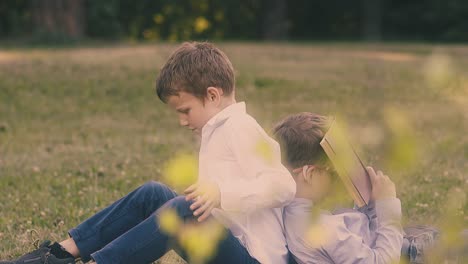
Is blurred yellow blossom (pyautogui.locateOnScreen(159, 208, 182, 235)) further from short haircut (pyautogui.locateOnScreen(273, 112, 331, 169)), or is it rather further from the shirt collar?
short haircut (pyautogui.locateOnScreen(273, 112, 331, 169))

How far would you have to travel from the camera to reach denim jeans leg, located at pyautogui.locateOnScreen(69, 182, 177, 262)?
389cm

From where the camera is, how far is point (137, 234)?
140 inches

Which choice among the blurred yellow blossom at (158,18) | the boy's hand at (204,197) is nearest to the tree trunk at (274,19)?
the blurred yellow blossom at (158,18)

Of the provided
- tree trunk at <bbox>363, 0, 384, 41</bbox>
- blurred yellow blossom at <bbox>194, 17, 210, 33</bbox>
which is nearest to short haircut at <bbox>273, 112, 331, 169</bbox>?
blurred yellow blossom at <bbox>194, 17, 210, 33</bbox>

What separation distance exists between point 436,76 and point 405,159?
29 cm

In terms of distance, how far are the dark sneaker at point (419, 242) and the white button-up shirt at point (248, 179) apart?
0.77m

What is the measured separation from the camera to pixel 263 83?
1305 centimetres

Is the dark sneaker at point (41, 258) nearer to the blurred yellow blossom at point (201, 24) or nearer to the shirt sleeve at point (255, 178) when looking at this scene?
the shirt sleeve at point (255, 178)

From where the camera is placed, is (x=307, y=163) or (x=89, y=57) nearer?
(x=307, y=163)

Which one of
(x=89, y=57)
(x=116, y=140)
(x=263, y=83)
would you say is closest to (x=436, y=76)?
(x=116, y=140)

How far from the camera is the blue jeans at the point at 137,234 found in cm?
348

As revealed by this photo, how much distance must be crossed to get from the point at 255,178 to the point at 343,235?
1.49 feet

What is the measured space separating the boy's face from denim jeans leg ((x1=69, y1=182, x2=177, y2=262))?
445 mm

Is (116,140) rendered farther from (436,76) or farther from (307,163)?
(436,76)
